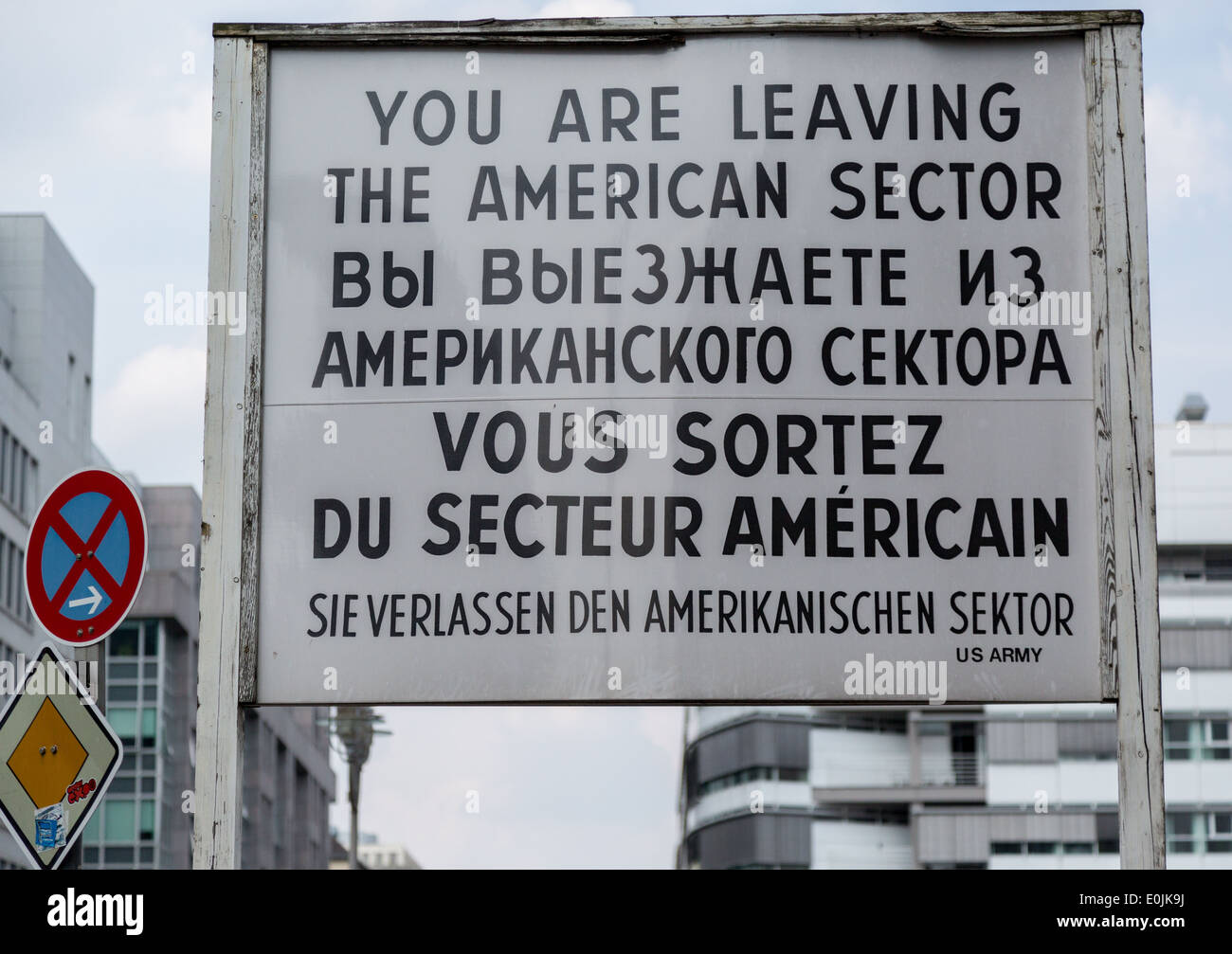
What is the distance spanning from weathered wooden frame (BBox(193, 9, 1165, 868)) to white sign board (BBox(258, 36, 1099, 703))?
0.06 m

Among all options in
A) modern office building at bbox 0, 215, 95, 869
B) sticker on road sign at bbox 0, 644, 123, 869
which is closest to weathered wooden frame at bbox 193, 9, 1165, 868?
sticker on road sign at bbox 0, 644, 123, 869

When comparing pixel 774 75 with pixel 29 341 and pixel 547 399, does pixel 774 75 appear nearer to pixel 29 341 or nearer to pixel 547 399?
pixel 547 399

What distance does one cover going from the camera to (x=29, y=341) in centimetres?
6500

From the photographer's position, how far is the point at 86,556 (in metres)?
7.07

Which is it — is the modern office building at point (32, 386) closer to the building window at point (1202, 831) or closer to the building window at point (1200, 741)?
the building window at point (1202, 831)

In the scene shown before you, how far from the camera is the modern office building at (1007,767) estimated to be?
78.4 meters

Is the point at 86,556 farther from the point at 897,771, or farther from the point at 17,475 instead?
the point at 897,771

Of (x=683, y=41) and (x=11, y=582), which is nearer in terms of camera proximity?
(x=683, y=41)

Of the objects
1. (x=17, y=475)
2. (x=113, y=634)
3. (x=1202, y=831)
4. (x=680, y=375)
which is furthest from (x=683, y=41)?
(x=1202, y=831)

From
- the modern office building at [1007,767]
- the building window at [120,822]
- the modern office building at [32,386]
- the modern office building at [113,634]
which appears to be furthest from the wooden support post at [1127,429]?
the modern office building at [1007,767]

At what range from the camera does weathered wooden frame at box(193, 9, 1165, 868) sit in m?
5.77

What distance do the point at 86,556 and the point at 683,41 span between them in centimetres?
309

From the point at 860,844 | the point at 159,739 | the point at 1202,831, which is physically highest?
the point at 159,739
